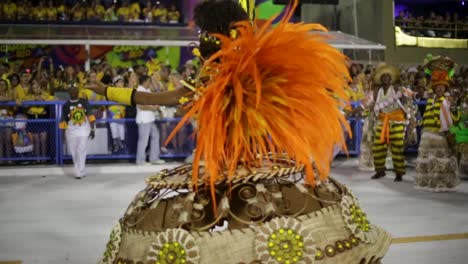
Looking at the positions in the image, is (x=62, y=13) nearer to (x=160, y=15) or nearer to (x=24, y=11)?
(x=24, y=11)

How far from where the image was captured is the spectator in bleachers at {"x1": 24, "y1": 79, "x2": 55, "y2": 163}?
11195mm

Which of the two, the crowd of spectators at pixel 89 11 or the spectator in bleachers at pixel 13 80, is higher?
the crowd of spectators at pixel 89 11

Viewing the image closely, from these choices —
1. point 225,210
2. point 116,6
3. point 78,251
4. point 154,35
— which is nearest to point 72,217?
point 78,251

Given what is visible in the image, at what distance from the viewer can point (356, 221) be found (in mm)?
2725

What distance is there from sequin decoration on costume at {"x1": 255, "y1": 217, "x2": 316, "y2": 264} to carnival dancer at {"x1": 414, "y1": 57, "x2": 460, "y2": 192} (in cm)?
674

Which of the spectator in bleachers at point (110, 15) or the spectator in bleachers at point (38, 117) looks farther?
the spectator in bleachers at point (110, 15)

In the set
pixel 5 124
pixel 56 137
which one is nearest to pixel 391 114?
pixel 56 137

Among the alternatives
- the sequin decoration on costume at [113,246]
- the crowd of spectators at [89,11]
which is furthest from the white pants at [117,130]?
the sequin decoration on costume at [113,246]

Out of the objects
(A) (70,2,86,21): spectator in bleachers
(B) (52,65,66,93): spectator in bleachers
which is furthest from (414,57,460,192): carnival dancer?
(A) (70,2,86,21): spectator in bleachers

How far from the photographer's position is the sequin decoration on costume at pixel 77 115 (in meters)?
10.4

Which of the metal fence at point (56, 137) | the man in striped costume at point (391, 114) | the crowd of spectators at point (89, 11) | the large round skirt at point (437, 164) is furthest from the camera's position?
the crowd of spectators at point (89, 11)

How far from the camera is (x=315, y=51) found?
8.63 ft

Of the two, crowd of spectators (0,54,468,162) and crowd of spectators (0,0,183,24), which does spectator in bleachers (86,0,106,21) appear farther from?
crowd of spectators (0,54,468,162)

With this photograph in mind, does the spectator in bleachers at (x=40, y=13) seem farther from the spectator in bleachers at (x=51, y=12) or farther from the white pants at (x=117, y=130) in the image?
the white pants at (x=117, y=130)
